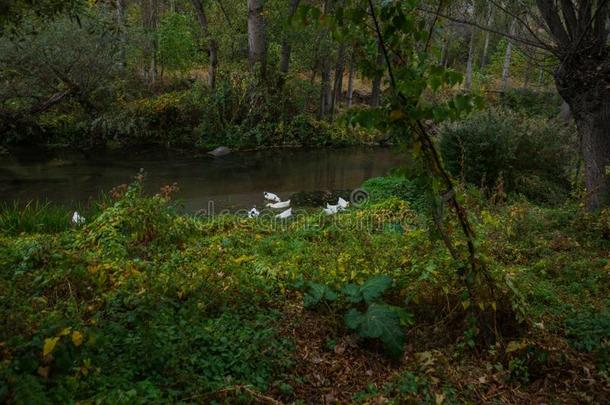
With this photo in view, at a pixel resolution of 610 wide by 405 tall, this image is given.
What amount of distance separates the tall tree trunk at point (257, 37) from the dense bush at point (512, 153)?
905 centimetres

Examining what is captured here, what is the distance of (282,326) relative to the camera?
3.66m

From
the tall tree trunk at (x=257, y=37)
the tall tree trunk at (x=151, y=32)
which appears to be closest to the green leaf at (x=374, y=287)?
the tall tree trunk at (x=257, y=37)

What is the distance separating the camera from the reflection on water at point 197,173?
35.2ft

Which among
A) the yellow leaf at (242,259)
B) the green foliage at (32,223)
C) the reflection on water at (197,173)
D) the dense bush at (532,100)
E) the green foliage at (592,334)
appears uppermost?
the dense bush at (532,100)

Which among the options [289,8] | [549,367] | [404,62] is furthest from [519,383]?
[289,8]

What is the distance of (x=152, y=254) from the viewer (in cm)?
515

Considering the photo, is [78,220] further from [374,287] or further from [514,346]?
[514,346]

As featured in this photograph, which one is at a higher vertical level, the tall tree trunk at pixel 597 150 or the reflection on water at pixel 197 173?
the tall tree trunk at pixel 597 150

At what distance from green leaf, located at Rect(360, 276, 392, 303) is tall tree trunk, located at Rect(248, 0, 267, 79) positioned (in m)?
14.0

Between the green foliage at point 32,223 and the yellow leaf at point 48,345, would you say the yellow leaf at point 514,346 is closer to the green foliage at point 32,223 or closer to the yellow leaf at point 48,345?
the yellow leaf at point 48,345

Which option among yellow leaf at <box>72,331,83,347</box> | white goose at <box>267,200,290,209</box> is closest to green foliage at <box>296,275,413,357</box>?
yellow leaf at <box>72,331,83,347</box>

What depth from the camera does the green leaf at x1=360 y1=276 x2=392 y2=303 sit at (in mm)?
3637

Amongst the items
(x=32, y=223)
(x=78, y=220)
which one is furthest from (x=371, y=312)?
(x=32, y=223)

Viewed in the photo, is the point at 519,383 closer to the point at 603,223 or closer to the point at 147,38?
the point at 603,223
